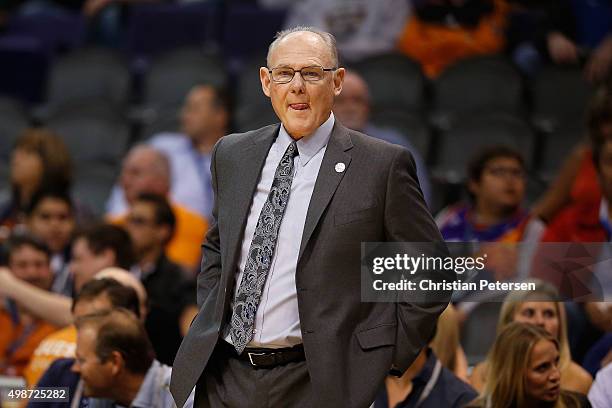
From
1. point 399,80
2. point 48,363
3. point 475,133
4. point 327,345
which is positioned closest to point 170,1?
point 399,80

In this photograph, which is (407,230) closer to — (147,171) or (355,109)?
(355,109)

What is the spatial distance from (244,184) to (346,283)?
1.24 ft

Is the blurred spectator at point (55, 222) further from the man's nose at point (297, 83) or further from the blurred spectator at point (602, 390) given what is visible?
the man's nose at point (297, 83)

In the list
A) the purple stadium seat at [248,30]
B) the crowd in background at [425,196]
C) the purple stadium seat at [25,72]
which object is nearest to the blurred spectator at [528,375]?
the crowd in background at [425,196]

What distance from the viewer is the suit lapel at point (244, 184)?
3.16 meters

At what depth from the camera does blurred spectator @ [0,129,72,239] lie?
682 centimetres

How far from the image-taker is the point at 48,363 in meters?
4.48

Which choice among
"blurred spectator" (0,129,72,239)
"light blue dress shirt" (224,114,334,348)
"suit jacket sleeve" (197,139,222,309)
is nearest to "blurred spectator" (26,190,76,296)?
"blurred spectator" (0,129,72,239)

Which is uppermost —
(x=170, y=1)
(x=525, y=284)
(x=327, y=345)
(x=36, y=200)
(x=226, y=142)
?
(x=170, y=1)

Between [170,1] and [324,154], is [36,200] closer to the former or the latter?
[170,1]

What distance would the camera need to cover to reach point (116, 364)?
4.04m

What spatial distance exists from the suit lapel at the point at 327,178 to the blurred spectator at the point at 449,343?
1.54m

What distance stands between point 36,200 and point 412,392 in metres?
3.09

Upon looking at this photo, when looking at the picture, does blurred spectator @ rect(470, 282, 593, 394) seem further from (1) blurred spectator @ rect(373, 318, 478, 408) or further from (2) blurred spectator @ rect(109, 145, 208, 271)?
(2) blurred spectator @ rect(109, 145, 208, 271)
